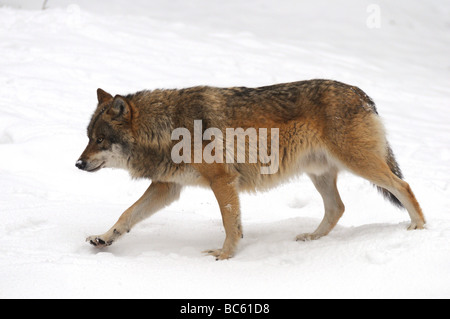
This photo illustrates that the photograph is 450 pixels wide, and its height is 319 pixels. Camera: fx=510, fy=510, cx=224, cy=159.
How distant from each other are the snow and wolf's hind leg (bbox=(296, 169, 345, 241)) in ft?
0.60

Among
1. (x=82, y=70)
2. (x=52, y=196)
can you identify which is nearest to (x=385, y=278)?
(x=52, y=196)

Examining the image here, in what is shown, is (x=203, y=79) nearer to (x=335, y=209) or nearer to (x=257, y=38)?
(x=257, y=38)

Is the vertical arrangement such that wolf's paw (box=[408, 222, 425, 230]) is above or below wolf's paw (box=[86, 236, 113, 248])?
above

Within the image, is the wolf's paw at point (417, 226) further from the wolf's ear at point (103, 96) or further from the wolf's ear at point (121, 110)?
the wolf's ear at point (103, 96)

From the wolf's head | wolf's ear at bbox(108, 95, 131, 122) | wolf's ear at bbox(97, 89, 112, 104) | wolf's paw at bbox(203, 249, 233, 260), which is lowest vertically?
wolf's paw at bbox(203, 249, 233, 260)

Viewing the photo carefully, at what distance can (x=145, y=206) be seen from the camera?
505 centimetres

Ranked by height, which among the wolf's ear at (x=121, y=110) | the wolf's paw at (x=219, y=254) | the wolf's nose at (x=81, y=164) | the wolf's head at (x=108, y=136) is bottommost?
the wolf's paw at (x=219, y=254)

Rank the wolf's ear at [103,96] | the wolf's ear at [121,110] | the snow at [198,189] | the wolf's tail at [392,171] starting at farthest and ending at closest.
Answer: the wolf's ear at [103,96], the wolf's tail at [392,171], the wolf's ear at [121,110], the snow at [198,189]

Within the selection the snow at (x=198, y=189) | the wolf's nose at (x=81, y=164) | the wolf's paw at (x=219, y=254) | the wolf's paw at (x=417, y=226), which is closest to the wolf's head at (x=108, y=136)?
the wolf's nose at (x=81, y=164)

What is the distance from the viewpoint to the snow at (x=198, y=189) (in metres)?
3.81

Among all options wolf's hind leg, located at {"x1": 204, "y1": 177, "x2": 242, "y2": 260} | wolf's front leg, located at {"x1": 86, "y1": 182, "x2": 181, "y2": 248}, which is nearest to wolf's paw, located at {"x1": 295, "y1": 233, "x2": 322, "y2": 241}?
wolf's hind leg, located at {"x1": 204, "y1": 177, "x2": 242, "y2": 260}

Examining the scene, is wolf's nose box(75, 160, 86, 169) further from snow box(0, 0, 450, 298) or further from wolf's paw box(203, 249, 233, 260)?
wolf's paw box(203, 249, 233, 260)

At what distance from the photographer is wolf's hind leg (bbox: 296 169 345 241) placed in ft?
17.0

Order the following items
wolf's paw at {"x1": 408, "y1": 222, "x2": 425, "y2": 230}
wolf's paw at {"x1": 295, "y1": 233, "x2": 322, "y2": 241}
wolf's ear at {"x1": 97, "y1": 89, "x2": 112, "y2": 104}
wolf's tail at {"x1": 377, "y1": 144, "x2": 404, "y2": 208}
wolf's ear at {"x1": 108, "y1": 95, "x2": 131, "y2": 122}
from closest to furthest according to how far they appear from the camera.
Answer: wolf's paw at {"x1": 408, "y1": 222, "x2": 425, "y2": 230} → wolf's ear at {"x1": 108, "y1": 95, "x2": 131, "y2": 122} → wolf's tail at {"x1": 377, "y1": 144, "x2": 404, "y2": 208} → wolf's paw at {"x1": 295, "y1": 233, "x2": 322, "y2": 241} → wolf's ear at {"x1": 97, "y1": 89, "x2": 112, "y2": 104}
